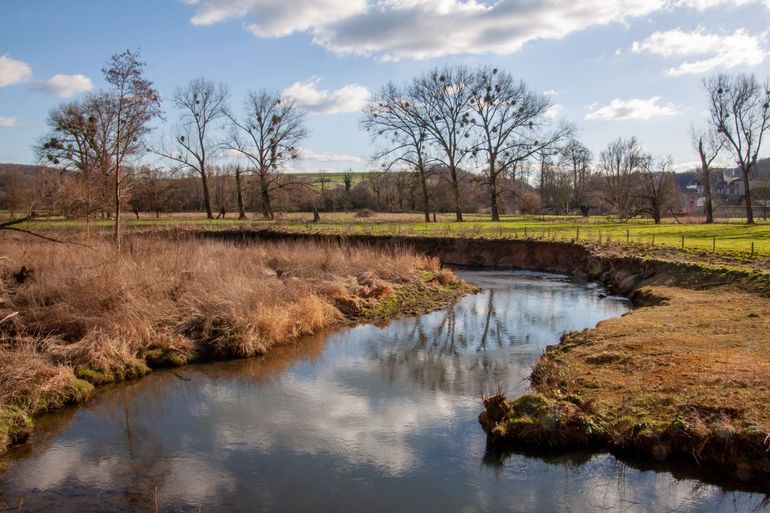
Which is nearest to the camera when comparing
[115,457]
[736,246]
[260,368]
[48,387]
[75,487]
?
[75,487]

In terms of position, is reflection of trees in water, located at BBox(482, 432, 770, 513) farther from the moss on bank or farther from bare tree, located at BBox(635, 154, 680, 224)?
bare tree, located at BBox(635, 154, 680, 224)

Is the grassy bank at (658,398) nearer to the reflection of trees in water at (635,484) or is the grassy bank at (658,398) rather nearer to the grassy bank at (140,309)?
the reflection of trees in water at (635,484)

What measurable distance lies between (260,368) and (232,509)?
19.9 feet

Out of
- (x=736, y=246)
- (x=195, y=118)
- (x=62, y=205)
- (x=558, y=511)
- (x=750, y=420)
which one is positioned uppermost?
(x=195, y=118)

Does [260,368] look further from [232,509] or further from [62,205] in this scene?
[232,509]

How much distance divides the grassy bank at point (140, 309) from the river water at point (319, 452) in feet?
1.91

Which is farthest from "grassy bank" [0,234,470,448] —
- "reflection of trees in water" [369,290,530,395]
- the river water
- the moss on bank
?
"reflection of trees in water" [369,290,530,395]

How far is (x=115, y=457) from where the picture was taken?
27.9 feet

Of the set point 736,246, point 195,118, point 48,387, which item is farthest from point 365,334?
point 195,118

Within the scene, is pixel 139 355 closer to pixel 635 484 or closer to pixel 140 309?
pixel 140 309

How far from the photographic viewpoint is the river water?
23.4 ft

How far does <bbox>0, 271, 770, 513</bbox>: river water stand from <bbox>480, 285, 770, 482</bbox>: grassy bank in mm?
407

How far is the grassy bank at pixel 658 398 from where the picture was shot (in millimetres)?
Result: 7664

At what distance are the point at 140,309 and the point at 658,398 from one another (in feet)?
35.9
